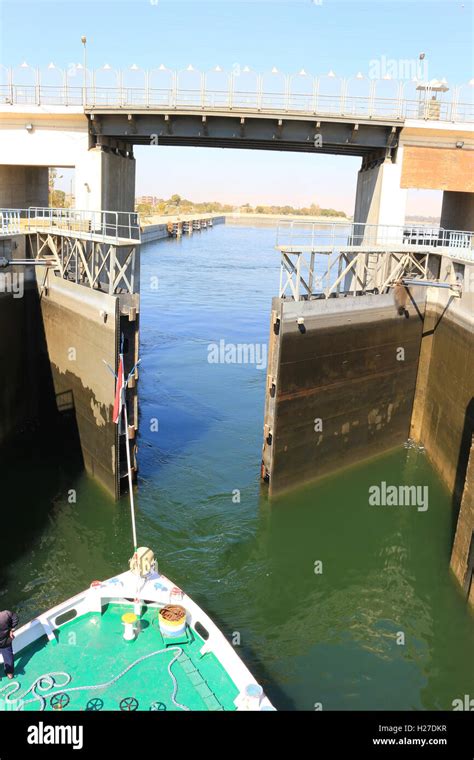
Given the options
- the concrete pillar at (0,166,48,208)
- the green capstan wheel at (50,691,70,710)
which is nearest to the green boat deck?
the green capstan wheel at (50,691,70,710)

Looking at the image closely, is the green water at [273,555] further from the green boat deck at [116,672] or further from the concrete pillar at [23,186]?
the concrete pillar at [23,186]

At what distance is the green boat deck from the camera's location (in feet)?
35.4

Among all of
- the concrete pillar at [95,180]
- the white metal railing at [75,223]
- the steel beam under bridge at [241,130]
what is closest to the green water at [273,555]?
the white metal railing at [75,223]

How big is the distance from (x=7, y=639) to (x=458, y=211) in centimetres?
3176

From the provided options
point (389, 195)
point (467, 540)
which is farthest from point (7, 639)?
point (389, 195)

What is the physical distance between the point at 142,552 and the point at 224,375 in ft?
73.7

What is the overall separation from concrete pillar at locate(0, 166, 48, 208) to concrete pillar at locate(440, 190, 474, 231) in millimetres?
22442

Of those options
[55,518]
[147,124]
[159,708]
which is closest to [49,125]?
[147,124]

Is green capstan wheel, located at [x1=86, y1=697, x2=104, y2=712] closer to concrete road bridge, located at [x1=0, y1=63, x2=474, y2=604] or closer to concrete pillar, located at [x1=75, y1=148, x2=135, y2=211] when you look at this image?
concrete road bridge, located at [x1=0, y1=63, x2=474, y2=604]

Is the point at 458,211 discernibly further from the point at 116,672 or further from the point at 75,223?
the point at 116,672

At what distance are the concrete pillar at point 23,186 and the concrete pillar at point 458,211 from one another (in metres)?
22.4

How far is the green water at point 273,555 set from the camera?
48.8 ft

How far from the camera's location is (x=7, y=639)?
36.6ft
